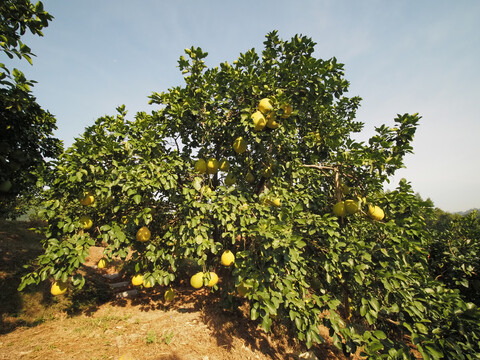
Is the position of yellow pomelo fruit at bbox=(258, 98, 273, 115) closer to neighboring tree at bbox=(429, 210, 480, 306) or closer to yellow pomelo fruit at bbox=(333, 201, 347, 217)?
yellow pomelo fruit at bbox=(333, 201, 347, 217)

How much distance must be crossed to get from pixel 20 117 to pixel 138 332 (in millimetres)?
5525

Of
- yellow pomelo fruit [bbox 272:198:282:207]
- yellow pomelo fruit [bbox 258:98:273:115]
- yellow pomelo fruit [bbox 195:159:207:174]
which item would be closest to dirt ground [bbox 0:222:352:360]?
yellow pomelo fruit [bbox 272:198:282:207]

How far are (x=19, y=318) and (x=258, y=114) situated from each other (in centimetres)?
667

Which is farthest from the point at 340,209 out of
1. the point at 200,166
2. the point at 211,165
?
the point at 200,166

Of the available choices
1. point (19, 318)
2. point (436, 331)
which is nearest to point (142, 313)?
point (19, 318)

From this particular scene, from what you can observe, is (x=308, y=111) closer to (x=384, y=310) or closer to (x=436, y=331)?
(x=384, y=310)

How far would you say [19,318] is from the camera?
454cm

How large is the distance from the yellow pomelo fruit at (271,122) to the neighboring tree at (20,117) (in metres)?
3.45

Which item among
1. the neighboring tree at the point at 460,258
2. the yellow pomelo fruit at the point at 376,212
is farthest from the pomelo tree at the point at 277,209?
the neighboring tree at the point at 460,258

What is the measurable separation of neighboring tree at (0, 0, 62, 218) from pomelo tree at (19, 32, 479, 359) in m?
0.65

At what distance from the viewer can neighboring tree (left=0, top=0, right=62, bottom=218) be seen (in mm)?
2828

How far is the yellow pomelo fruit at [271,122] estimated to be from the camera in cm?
341

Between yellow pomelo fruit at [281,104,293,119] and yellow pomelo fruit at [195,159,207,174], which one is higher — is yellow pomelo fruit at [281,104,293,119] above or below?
above

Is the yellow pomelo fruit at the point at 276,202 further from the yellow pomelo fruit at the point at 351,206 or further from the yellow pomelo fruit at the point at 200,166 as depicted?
the yellow pomelo fruit at the point at 200,166
